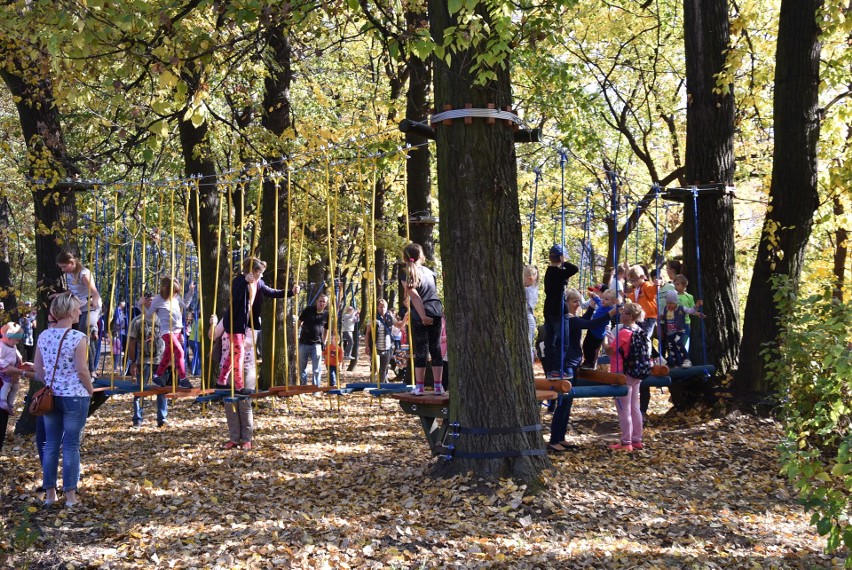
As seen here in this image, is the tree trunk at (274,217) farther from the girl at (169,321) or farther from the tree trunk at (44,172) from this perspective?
the tree trunk at (44,172)

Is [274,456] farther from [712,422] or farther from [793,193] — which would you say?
[793,193]

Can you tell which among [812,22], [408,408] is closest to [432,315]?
[408,408]

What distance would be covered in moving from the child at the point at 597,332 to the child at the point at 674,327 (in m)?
1.21

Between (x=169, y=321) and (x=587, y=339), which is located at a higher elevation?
(x=169, y=321)

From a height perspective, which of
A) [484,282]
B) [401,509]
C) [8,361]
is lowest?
[401,509]

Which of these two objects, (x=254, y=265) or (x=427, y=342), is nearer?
(x=427, y=342)

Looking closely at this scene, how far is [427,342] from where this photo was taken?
28.9 ft

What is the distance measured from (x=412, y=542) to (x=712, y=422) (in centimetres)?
569

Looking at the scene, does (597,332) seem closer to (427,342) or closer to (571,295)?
(571,295)

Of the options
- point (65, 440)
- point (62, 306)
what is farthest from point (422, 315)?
point (65, 440)

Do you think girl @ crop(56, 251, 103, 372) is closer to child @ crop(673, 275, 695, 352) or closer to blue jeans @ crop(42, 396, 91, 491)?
blue jeans @ crop(42, 396, 91, 491)

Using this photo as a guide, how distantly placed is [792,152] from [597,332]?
9.71 feet

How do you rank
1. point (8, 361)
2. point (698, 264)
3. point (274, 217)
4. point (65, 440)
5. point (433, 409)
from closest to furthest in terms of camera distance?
point (65, 440) → point (433, 409) → point (8, 361) → point (698, 264) → point (274, 217)

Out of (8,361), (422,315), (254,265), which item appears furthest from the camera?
(254,265)
